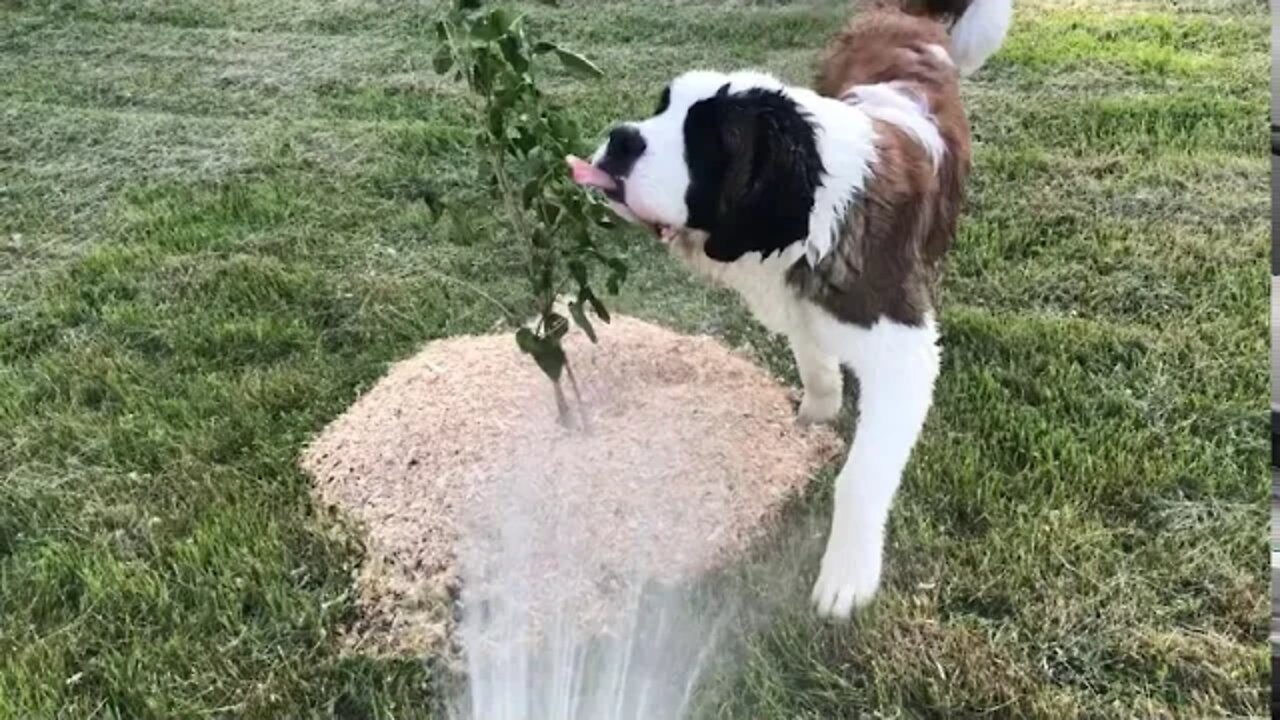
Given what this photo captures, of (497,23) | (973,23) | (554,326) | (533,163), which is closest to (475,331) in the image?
(554,326)

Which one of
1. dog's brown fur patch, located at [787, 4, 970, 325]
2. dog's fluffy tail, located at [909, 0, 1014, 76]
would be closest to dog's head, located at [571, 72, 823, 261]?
dog's brown fur patch, located at [787, 4, 970, 325]

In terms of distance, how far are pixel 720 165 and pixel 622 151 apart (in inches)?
3.0

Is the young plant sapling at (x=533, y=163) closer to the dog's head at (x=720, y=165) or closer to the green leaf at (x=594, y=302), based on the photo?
the green leaf at (x=594, y=302)

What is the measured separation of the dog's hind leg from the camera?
1.13 metres

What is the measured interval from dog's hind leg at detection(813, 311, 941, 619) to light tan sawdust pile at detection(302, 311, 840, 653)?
110 mm

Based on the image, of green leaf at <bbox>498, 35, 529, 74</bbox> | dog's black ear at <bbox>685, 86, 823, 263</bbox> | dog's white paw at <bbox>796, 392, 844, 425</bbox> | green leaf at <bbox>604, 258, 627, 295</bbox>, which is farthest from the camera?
dog's white paw at <bbox>796, 392, 844, 425</bbox>

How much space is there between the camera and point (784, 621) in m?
1.12

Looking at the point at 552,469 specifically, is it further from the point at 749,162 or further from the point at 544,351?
the point at 749,162

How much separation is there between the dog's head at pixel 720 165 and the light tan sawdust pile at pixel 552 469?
1.07 feet

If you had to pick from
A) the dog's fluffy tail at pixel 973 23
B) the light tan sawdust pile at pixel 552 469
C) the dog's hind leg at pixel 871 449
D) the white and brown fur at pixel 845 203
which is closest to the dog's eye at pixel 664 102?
the white and brown fur at pixel 845 203

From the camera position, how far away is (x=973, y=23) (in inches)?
55.1

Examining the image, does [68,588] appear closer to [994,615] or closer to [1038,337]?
[994,615]

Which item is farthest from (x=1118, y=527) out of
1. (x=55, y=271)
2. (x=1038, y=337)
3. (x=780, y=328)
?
(x=55, y=271)

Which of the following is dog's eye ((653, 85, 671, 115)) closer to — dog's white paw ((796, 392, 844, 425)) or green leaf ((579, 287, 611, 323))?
green leaf ((579, 287, 611, 323))
